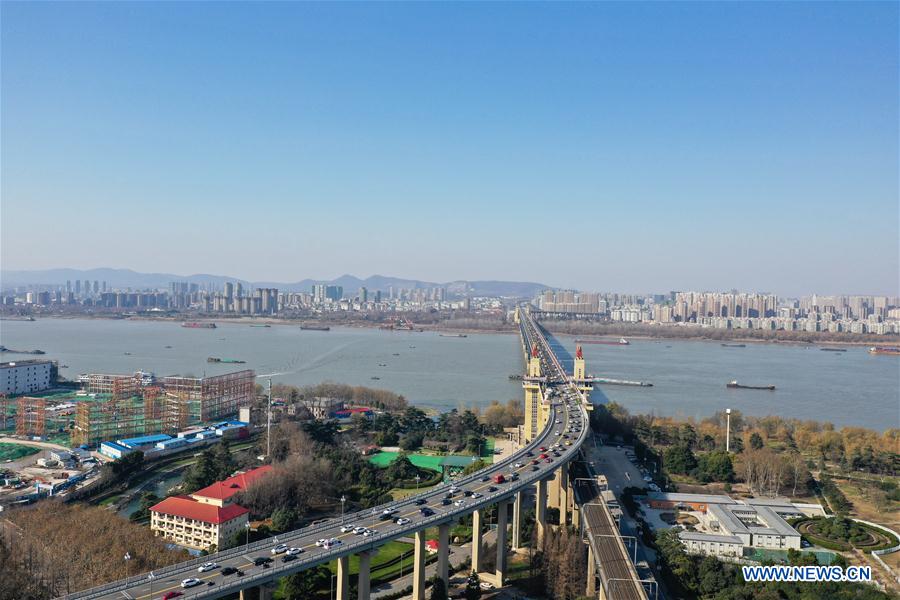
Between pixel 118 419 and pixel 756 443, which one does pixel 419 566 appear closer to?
pixel 756 443

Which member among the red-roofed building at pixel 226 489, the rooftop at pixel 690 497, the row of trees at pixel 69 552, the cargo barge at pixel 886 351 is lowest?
the rooftop at pixel 690 497

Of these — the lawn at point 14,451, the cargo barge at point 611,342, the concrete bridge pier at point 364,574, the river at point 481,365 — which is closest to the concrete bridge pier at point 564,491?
the concrete bridge pier at point 364,574

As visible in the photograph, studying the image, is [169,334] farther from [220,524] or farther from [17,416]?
[220,524]

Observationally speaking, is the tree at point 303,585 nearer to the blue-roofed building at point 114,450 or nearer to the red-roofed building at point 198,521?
the red-roofed building at point 198,521

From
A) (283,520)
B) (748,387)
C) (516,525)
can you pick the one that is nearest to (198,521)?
(283,520)

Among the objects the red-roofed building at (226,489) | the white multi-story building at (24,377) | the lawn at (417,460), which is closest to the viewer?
the red-roofed building at (226,489)
